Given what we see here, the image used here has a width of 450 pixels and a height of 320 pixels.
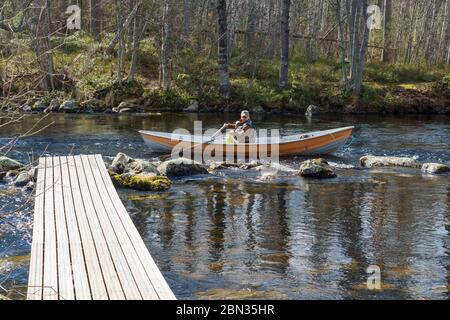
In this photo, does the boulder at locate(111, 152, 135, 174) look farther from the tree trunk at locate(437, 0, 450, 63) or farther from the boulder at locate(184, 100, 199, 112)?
the tree trunk at locate(437, 0, 450, 63)

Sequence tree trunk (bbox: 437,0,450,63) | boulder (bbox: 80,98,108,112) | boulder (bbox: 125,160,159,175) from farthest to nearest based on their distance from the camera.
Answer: tree trunk (bbox: 437,0,450,63) < boulder (bbox: 80,98,108,112) < boulder (bbox: 125,160,159,175)

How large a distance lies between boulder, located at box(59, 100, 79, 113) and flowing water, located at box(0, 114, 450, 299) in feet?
30.5

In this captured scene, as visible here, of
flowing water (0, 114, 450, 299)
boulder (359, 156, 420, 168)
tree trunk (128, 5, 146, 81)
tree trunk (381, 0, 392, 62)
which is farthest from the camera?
tree trunk (381, 0, 392, 62)

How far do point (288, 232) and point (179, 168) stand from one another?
18.1ft

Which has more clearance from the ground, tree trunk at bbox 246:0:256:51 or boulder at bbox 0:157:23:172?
tree trunk at bbox 246:0:256:51

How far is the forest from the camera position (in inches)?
1165

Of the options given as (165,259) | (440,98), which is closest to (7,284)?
(165,259)

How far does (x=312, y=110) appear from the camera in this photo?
29.7 metres

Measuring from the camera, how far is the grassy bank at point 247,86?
29641mm

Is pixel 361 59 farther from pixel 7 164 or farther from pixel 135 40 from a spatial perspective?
pixel 7 164

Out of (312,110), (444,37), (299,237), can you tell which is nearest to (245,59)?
(312,110)

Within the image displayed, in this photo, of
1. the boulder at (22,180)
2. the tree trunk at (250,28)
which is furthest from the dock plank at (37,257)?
the tree trunk at (250,28)

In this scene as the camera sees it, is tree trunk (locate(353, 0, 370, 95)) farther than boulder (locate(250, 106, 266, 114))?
Yes

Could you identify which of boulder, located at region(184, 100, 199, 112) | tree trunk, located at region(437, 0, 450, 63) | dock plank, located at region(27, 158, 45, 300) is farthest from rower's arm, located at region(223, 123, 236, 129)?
tree trunk, located at region(437, 0, 450, 63)
